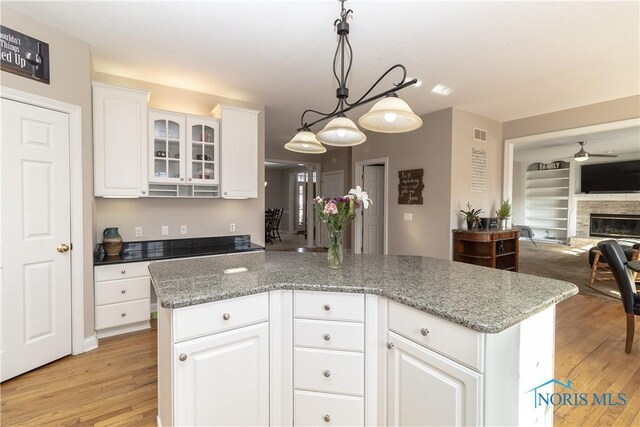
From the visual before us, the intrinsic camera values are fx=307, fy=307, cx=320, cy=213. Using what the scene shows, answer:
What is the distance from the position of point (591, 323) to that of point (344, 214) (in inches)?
129

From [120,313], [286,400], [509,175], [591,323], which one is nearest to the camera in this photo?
[286,400]

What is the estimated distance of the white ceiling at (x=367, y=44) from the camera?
2135 mm

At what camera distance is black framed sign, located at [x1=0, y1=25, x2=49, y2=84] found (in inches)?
83.6

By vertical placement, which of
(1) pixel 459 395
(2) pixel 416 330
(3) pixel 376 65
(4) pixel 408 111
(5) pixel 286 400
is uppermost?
(3) pixel 376 65

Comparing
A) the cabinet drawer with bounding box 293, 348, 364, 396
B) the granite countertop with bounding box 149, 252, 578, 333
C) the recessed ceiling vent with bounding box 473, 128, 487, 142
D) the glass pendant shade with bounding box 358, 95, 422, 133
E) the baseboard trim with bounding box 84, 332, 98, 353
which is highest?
the recessed ceiling vent with bounding box 473, 128, 487, 142

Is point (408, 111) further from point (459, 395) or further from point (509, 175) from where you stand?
point (509, 175)

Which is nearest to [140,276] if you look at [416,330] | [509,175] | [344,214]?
[344,214]

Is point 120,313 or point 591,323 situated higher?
point 120,313

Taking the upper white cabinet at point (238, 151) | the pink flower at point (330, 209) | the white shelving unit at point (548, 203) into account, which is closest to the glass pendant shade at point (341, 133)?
the pink flower at point (330, 209)

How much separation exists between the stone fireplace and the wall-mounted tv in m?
0.39

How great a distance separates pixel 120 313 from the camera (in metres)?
2.90

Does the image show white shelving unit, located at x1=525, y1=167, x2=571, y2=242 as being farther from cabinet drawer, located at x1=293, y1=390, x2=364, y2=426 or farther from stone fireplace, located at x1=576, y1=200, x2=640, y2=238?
cabinet drawer, located at x1=293, y1=390, x2=364, y2=426

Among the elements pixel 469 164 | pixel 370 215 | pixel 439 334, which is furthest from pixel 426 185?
pixel 439 334

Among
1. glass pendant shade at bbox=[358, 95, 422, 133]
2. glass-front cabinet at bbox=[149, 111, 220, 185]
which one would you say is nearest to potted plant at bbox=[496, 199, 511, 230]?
glass pendant shade at bbox=[358, 95, 422, 133]
